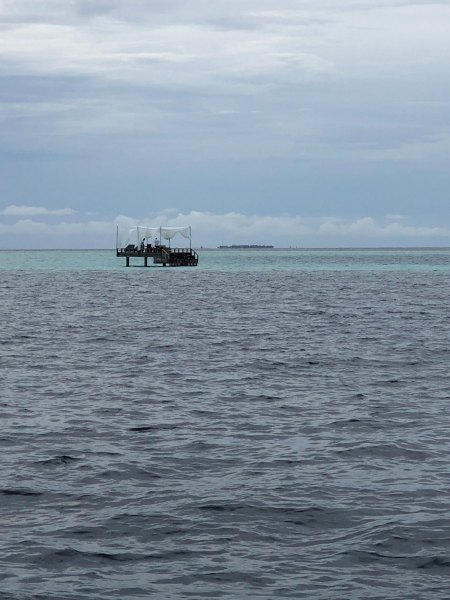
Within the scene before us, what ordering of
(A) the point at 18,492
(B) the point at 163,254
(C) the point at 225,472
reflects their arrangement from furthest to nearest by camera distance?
1. (B) the point at 163,254
2. (C) the point at 225,472
3. (A) the point at 18,492

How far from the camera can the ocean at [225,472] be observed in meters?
10.8

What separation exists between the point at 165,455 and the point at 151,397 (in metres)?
6.27

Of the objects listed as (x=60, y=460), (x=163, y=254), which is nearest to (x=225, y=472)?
(x=60, y=460)

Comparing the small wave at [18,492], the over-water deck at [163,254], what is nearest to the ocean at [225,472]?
the small wave at [18,492]

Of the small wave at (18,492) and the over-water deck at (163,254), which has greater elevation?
the over-water deck at (163,254)

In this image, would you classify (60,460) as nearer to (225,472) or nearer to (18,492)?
(18,492)

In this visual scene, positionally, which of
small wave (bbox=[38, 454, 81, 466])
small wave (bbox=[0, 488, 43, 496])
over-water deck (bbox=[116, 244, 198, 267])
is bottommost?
small wave (bbox=[0, 488, 43, 496])

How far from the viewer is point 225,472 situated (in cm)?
1526

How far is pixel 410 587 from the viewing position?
10.4 m

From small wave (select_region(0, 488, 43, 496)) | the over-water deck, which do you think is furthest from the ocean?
the over-water deck

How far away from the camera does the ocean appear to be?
10.8m

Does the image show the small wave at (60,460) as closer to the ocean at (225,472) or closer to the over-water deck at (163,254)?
the ocean at (225,472)

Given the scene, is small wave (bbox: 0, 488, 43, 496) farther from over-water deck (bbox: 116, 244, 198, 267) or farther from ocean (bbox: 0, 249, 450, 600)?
over-water deck (bbox: 116, 244, 198, 267)

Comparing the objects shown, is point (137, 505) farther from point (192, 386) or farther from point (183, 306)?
point (183, 306)
